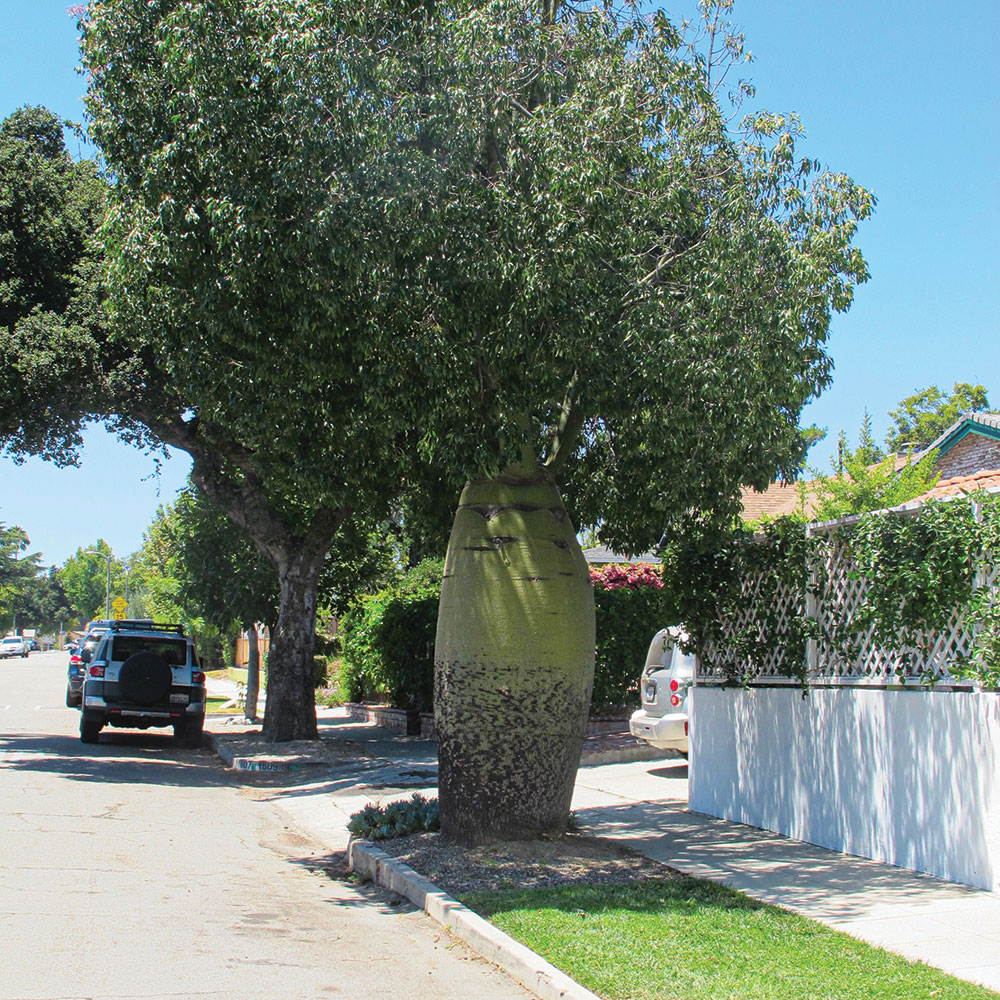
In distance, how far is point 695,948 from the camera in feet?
19.5

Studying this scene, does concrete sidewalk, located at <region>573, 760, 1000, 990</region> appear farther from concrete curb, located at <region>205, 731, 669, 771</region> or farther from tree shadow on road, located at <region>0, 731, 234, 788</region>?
tree shadow on road, located at <region>0, 731, 234, 788</region>

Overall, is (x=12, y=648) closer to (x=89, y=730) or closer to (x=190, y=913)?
(x=89, y=730)

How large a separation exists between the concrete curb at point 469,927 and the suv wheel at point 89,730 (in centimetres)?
1030

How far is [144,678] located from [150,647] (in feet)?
4.66

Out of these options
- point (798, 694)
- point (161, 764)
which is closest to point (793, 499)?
point (161, 764)

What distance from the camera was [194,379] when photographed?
9547 millimetres

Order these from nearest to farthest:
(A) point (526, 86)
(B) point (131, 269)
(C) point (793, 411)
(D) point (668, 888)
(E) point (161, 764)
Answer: (D) point (668, 888) → (A) point (526, 86) → (B) point (131, 269) → (C) point (793, 411) → (E) point (161, 764)

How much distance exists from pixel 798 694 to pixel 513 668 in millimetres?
2845

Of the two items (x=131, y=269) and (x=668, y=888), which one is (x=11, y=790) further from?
(x=668, y=888)

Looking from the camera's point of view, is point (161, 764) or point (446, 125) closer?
point (446, 125)

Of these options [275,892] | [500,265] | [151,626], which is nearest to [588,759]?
[275,892]

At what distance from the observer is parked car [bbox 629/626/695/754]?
43.3 feet

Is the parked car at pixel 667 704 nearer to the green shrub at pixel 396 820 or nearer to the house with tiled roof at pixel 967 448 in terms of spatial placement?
the green shrub at pixel 396 820

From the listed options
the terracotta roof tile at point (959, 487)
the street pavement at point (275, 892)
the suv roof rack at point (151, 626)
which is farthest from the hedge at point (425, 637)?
the suv roof rack at point (151, 626)
